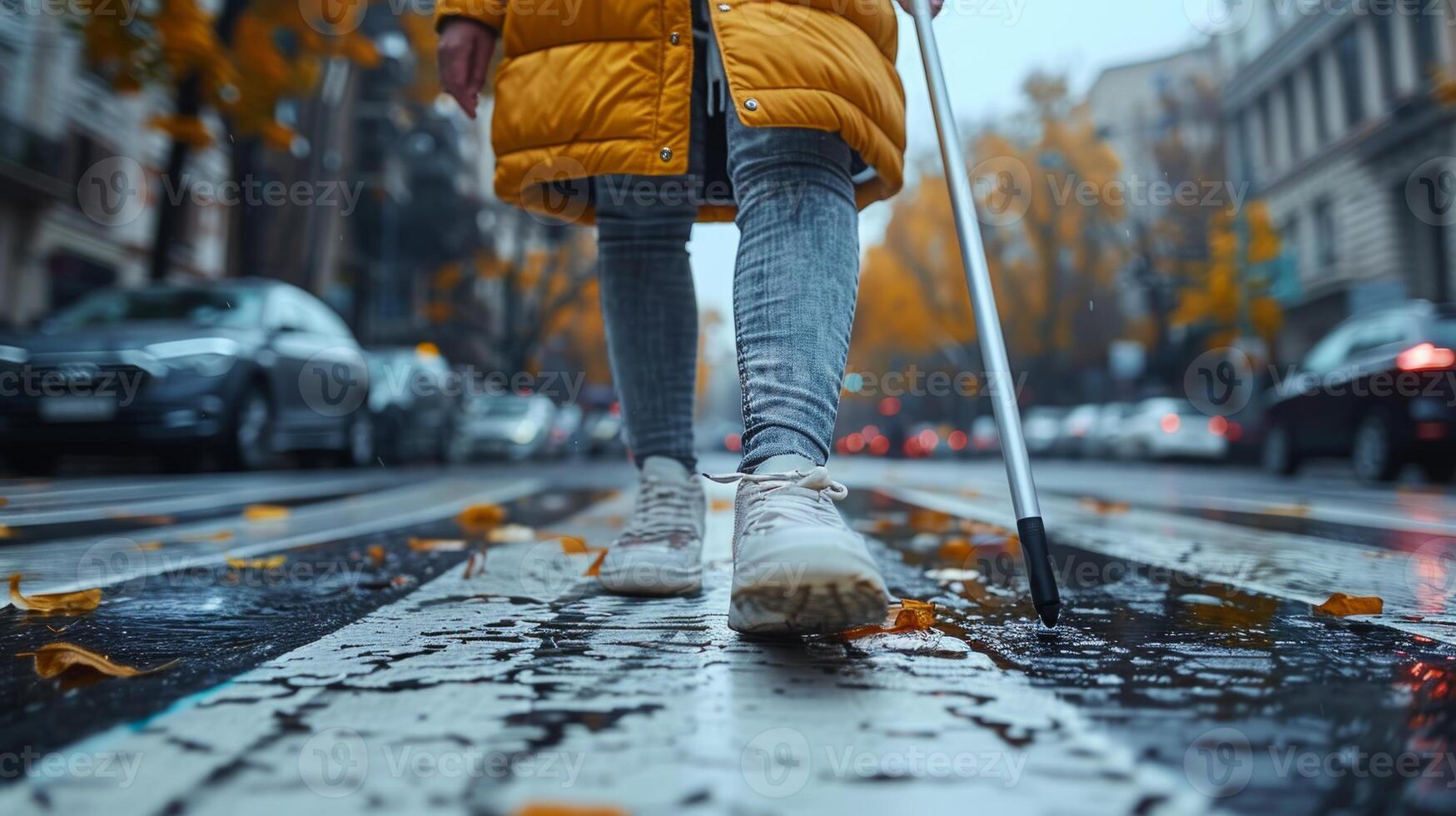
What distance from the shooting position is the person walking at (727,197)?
151 centimetres

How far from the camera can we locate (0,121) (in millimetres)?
15938

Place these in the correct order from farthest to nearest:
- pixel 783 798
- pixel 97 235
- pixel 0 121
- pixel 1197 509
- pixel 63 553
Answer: pixel 97 235
pixel 0 121
pixel 1197 509
pixel 63 553
pixel 783 798

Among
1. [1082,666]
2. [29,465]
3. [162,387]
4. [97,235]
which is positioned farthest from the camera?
[97,235]

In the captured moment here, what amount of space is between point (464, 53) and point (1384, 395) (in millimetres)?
8369

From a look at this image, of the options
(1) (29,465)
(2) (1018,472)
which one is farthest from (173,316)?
(2) (1018,472)

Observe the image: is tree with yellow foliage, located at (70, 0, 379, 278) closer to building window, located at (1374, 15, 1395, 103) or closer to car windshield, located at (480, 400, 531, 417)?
car windshield, located at (480, 400, 531, 417)

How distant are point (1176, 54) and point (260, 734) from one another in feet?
135

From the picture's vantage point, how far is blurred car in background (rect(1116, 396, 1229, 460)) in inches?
712

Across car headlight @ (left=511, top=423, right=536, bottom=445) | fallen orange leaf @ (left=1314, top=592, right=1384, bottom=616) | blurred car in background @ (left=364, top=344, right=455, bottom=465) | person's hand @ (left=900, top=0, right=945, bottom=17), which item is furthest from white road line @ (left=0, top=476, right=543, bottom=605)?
car headlight @ (left=511, top=423, right=536, bottom=445)

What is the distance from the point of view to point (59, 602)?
1.82 metres

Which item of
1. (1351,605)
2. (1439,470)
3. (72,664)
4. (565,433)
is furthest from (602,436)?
(72,664)

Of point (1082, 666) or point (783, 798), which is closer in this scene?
point (783, 798)

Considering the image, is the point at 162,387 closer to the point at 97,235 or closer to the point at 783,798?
the point at 783,798

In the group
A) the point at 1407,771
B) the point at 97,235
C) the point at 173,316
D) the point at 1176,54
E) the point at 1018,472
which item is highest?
the point at 1176,54
